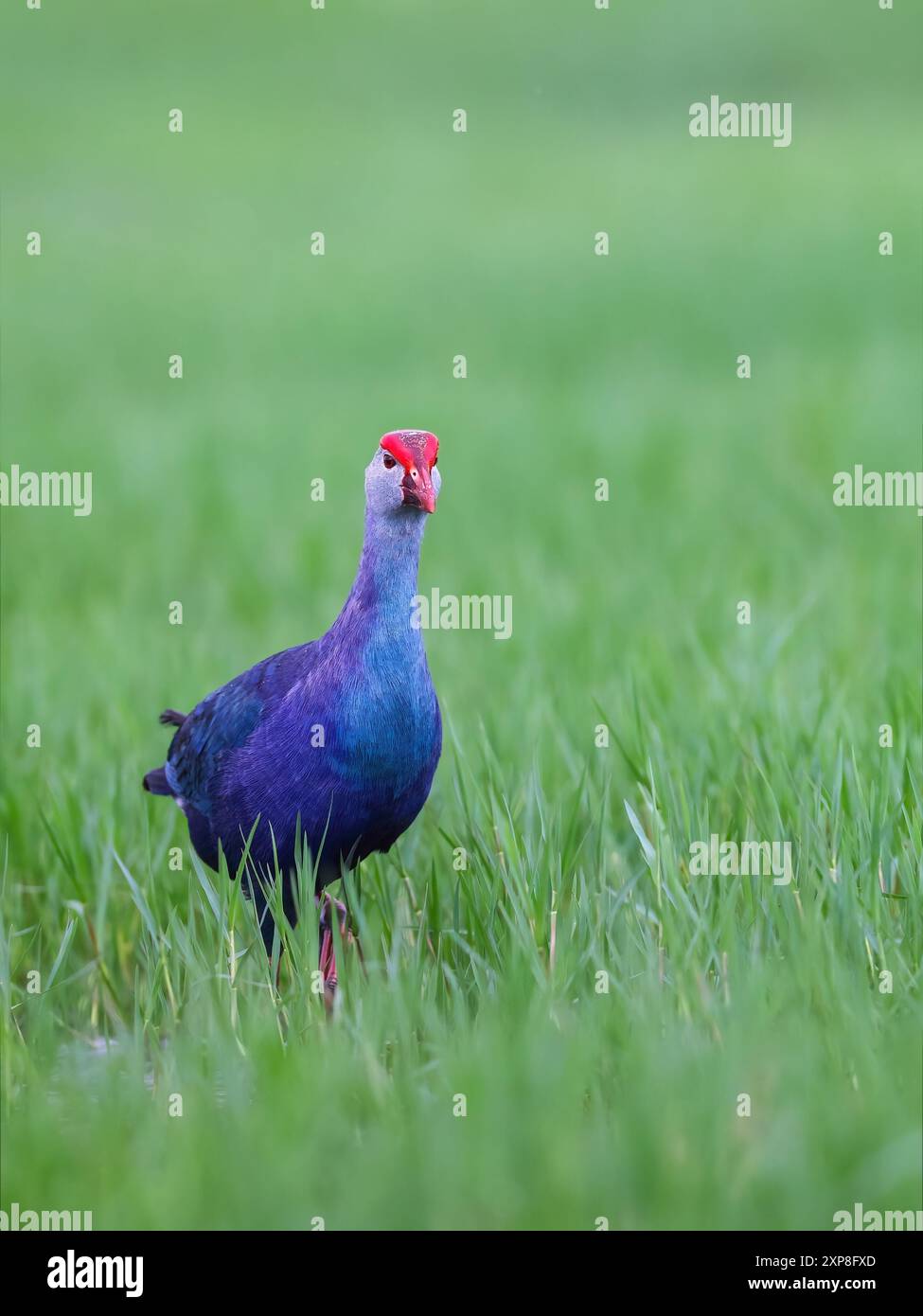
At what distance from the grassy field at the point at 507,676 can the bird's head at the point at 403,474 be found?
1.08m

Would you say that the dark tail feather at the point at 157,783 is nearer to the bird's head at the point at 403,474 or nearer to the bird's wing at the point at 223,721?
the bird's wing at the point at 223,721

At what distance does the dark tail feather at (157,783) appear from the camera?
15.7 ft

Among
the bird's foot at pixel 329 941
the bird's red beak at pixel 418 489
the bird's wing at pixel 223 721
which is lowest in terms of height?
the bird's foot at pixel 329 941

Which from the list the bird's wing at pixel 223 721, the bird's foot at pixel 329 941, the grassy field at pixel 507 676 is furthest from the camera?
the bird's wing at pixel 223 721

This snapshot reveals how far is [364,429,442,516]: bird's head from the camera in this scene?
3701 millimetres

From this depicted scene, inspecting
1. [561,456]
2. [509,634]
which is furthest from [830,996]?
[561,456]

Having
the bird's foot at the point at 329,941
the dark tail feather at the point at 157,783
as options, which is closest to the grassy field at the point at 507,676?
the bird's foot at the point at 329,941

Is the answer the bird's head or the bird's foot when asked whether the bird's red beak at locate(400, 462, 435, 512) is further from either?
the bird's foot

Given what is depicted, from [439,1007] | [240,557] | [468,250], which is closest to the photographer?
[439,1007]

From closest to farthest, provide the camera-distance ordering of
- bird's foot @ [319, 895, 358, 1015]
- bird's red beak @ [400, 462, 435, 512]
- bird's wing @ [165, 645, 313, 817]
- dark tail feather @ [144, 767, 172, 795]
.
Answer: bird's red beak @ [400, 462, 435, 512] < bird's foot @ [319, 895, 358, 1015] < bird's wing @ [165, 645, 313, 817] < dark tail feather @ [144, 767, 172, 795]

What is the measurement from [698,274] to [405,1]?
69.8 feet

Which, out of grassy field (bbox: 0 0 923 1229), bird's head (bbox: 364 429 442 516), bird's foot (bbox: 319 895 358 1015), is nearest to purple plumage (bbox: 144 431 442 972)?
bird's head (bbox: 364 429 442 516)
